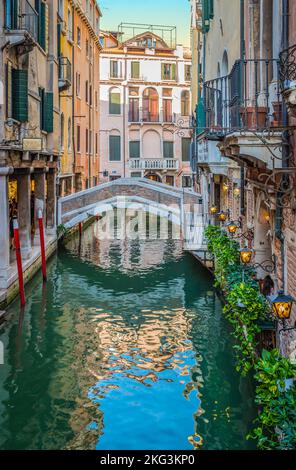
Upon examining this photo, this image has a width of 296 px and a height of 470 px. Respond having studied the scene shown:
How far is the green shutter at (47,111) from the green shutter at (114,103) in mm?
21826

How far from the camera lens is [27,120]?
13.7 metres

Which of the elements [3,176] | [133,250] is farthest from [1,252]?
[133,250]

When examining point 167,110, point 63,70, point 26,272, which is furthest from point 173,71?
point 26,272

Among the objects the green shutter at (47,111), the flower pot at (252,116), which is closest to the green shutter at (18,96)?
the green shutter at (47,111)

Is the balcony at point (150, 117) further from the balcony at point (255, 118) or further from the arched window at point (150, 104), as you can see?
the balcony at point (255, 118)

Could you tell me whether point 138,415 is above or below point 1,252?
below

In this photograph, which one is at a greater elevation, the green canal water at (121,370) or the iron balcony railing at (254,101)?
the iron balcony railing at (254,101)

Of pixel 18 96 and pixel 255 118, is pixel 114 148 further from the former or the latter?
pixel 255 118

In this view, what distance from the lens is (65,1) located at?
22672mm

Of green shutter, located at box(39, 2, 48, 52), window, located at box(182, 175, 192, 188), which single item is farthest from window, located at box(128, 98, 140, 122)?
green shutter, located at box(39, 2, 48, 52)

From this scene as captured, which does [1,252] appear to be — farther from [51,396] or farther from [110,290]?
[51,396]

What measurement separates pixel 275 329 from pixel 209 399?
126 centimetres

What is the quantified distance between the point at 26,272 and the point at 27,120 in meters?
3.59

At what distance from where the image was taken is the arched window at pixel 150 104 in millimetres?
40031
